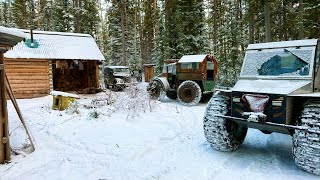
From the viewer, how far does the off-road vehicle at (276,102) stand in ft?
11.7

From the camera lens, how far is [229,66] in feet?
58.7

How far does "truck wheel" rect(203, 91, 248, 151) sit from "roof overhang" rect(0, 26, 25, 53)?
391cm

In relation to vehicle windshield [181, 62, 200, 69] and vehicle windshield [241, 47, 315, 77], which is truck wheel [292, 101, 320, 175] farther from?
vehicle windshield [181, 62, 200, 69]

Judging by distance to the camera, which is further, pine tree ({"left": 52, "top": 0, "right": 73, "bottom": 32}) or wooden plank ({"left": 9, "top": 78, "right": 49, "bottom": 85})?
pine tree ({"left": 52, "top": 0, "right": 73, "bottom": 32})

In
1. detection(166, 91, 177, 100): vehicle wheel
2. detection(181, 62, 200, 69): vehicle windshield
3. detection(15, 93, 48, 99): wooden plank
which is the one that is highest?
detection(181, 62, 200, 69): vehicle windshield

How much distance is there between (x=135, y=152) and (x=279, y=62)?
3411 millimetres

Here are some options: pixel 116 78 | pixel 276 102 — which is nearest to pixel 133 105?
pixel 276 102

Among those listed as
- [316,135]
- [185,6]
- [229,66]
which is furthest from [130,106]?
[185,6]

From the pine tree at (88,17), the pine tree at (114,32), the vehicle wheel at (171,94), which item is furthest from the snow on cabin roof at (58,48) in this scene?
the pine tree at (114,32)

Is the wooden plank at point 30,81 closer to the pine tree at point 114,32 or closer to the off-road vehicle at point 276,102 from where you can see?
the off-road vehicle at point 276,102

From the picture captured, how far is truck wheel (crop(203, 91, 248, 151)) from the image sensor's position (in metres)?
4.47

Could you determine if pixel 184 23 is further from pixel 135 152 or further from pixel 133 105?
pixel 135 152

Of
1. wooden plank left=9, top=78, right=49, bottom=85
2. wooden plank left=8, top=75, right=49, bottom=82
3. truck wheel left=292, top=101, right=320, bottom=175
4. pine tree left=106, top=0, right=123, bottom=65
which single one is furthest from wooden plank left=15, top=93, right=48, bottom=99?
pine tree left=106, top=0, right=123, bottom=65

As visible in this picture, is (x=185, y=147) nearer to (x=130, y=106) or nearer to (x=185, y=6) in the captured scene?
(x=130, y=106)
